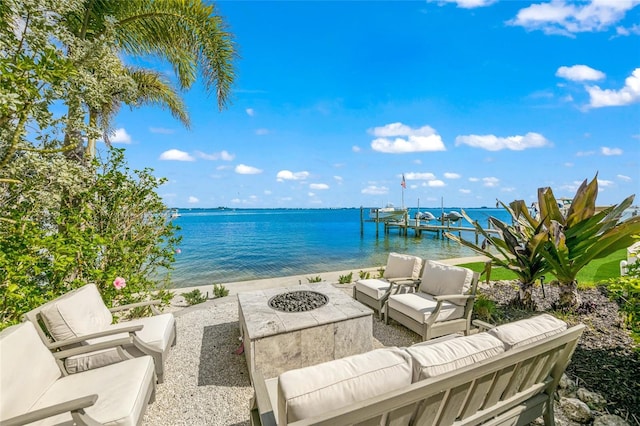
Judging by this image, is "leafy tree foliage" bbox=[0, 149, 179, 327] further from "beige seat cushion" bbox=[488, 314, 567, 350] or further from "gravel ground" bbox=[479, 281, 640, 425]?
"gravel ground" bbox=[479, 281, 640, 425]

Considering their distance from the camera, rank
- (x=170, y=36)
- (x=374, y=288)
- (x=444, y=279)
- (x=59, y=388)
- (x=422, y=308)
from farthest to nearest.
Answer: (x=170, y=36), (x=374, y=288), (x=444, y=279), (x=422, y=308), (x=59, y=388)

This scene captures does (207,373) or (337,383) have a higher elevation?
(337,383)

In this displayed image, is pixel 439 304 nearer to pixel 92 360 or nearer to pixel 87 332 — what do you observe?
pixel 92 360

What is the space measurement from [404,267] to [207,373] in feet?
11.6

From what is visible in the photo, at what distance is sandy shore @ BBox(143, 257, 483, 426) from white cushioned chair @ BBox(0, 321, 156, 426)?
460 mm

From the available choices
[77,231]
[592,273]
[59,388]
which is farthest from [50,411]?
[592,273]

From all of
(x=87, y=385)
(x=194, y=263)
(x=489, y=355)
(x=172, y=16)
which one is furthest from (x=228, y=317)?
(x=194, y=263)

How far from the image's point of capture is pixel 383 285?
464cm

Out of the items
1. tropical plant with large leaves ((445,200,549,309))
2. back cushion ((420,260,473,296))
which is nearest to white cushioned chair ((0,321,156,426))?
back cushion ((420,260,473,296))

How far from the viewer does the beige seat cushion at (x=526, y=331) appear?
1689 mm

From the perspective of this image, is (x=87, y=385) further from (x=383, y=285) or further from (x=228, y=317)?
(x=383, y=285)

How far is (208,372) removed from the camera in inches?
122

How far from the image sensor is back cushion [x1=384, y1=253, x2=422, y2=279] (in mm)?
4711

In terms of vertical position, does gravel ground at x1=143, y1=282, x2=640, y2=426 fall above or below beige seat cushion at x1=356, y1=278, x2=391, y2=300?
below
